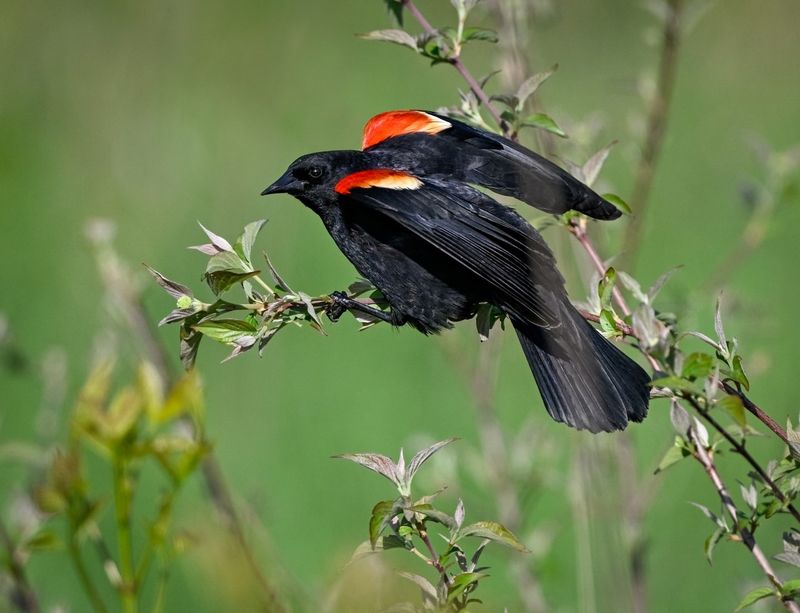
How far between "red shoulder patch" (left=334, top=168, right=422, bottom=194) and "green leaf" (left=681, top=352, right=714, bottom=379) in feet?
3.51

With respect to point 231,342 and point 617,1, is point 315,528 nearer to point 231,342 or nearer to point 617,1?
point 231,342

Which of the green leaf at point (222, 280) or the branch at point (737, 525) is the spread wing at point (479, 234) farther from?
the green leaf at point (222, 280)

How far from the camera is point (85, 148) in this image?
620 centimetres

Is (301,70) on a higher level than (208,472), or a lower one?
higher

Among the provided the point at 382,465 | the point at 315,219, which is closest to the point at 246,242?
the point at 382,465

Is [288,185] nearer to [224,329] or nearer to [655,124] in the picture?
[655,124]

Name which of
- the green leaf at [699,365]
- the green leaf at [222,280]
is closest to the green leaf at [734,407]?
the green leaf at [699,365]

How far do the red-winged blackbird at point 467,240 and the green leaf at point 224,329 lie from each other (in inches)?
19.5

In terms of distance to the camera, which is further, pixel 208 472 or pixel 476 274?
pixel 476 274

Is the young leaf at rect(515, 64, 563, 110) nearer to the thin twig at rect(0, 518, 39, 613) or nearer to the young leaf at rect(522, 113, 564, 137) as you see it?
the young leaf at rect(522, 113, 564, 137)

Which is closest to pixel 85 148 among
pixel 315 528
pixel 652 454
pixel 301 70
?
pixel 301 70

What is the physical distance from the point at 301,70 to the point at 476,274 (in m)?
5.16

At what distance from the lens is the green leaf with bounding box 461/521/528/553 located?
47.8 inches

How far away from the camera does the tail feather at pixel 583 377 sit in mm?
2062
